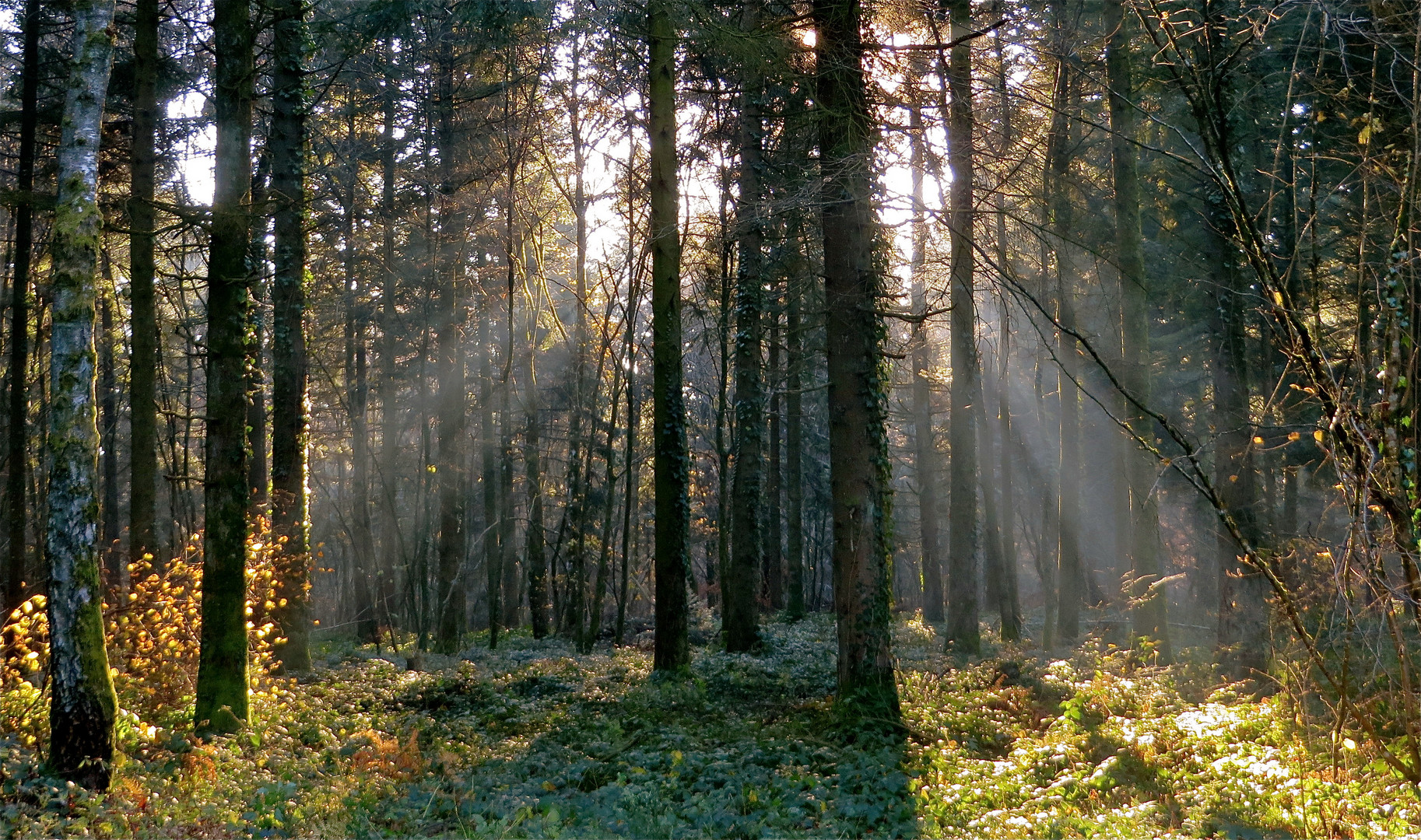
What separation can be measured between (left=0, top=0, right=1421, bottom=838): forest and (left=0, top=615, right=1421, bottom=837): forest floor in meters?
0.06

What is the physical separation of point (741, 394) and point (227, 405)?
31.5 feet

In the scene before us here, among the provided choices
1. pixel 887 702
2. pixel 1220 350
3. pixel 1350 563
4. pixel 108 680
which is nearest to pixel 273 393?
pixel 108 680

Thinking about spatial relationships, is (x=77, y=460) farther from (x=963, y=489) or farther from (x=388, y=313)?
(x=388, y=313)

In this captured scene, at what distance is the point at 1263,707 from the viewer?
7.68m

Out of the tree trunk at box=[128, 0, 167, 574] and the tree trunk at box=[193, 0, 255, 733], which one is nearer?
the tree trunk at box=[193, 0, 255, 733]

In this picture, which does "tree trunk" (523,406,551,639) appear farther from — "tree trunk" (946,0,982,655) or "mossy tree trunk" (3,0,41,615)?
"tree trunk" (946,0,982,655)

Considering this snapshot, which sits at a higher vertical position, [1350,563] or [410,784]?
[1350,563]

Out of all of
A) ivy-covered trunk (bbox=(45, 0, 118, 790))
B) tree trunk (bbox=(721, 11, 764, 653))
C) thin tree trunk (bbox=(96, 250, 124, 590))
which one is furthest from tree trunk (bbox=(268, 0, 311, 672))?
tree trunk (bbox=(721, 11, 764, 653))

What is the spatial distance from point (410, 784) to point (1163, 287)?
18.8 m

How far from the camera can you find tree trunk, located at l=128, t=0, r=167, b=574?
32.6 ft

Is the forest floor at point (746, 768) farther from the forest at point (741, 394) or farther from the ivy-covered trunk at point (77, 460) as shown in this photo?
the ivy-covered trunk at point (77, 460)

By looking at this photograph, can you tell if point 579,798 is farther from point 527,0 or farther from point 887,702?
point 527,0

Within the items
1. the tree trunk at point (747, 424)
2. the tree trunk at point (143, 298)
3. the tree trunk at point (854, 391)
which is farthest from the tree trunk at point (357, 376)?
the tree trunk at point (854, 391)

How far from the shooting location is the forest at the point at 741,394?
18.3 feet
